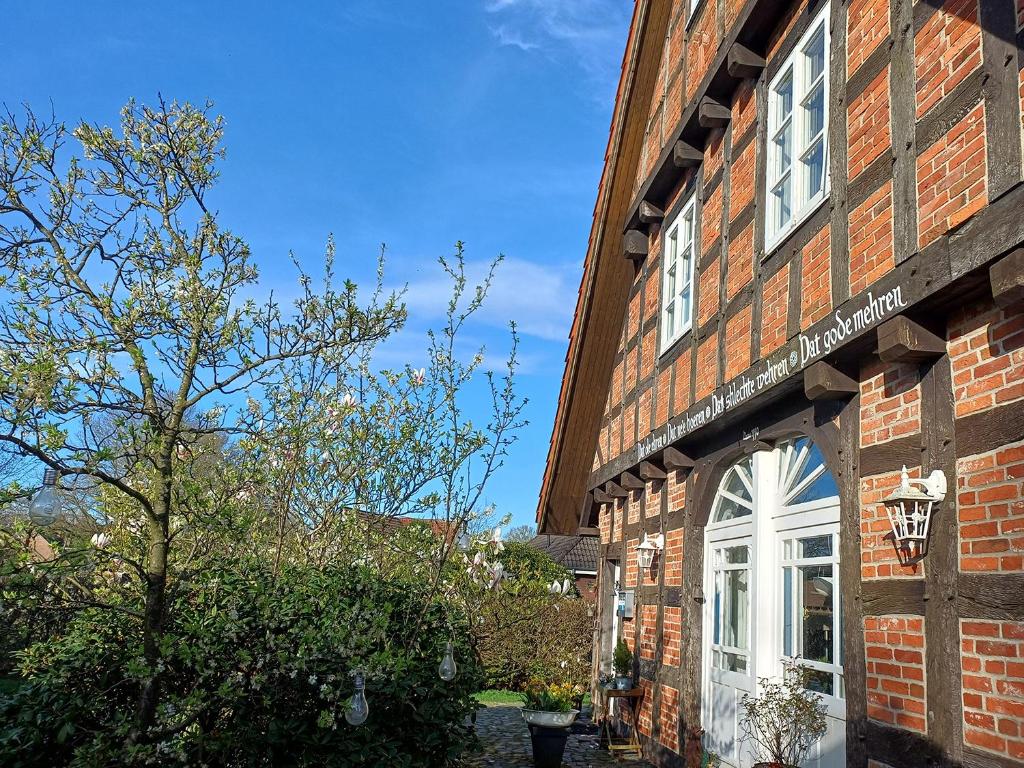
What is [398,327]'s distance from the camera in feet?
16.0

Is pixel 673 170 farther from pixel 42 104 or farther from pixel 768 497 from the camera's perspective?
pixel 42 104

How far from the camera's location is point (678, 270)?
8.70 metres

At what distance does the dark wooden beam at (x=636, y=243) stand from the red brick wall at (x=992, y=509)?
262 inches

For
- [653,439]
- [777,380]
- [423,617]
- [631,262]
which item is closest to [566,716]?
[653,439]

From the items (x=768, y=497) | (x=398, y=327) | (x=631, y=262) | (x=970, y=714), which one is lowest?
(x=970, y=714)

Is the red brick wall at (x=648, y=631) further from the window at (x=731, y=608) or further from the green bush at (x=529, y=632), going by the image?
the green bush at (x=529, y=632)

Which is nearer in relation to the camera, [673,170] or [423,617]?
[423,617]

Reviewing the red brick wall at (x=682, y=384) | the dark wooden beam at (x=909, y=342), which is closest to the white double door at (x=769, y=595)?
the red brick wall at (x=682, y=384)

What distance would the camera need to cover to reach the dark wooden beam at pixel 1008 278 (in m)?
3.27

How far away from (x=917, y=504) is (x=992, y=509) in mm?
401

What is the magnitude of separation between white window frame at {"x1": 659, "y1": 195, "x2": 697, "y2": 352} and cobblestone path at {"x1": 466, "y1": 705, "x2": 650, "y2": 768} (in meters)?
4.34

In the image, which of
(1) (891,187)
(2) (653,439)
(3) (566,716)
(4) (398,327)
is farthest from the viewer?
(2) (653,439)

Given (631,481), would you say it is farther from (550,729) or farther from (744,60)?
(744,60)

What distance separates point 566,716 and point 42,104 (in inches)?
263
